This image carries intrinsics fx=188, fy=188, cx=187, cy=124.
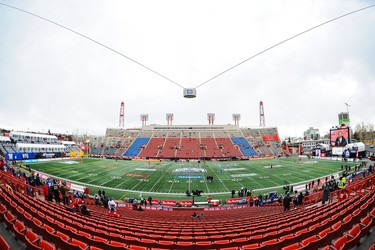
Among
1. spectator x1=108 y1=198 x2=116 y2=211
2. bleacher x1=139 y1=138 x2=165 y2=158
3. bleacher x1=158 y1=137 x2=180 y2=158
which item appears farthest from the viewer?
bleacher x1=139 y1=138 x2=165 y2=158

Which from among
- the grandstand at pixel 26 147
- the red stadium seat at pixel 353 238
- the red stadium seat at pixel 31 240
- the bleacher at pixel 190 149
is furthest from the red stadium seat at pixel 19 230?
the bleacher at pixel 190 149

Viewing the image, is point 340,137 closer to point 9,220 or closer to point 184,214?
point 184,214

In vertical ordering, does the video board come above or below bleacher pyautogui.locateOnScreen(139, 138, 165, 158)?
above

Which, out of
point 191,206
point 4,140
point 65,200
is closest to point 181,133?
point 4,140

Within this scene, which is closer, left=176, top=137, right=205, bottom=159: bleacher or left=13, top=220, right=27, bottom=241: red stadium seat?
left=13, top=220, right=27, bottom=241: red stadium seat

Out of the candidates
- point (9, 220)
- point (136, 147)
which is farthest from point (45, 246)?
point (136, 147)

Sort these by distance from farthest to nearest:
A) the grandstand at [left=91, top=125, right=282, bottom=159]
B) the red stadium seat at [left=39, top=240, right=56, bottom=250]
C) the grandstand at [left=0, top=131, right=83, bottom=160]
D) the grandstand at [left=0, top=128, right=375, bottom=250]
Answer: the grandstand at [left=91, top=125, right=282, bottom=159] → the grandstand at [left=0, top=131, right=83, bottom=160] → the grandstand at [left=0, top=128, right=375, bottom=250] → the red stadium seat at [left=39, top=240, right=56, bottom=250]

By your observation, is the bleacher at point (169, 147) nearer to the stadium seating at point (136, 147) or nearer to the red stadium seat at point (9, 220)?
the stadium seating at point (136, 147)

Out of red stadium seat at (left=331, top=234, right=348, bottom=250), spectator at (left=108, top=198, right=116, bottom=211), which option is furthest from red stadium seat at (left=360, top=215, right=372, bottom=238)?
spectator at (left=108, top=198, right=116, bottom=211)

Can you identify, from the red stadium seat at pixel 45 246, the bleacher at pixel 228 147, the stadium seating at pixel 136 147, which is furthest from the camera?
the stadium seating at pixel 136 147

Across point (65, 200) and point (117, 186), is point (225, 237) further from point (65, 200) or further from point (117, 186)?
point (117, 186)

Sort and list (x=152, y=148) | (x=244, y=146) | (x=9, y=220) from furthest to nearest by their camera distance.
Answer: (x=244, y=146) < (x=152, y=148) < (x=9, y=220)

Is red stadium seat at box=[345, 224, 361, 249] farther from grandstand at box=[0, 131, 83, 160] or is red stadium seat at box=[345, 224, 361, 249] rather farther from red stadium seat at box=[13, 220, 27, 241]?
grandstand at box=[0, 131, 83, 160]

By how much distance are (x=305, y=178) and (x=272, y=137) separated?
64695 millimetres
